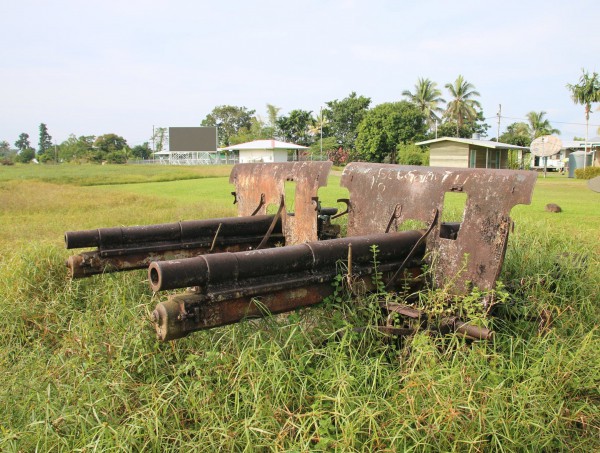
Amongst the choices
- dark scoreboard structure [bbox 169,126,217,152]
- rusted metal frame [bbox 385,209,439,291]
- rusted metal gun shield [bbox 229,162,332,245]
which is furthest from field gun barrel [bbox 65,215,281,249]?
dark scoreboard structure [bbox 169,126,217,152]

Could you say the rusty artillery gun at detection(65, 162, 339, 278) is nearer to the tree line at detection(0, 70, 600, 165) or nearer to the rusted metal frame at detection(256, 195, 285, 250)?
the rusted metal frame at detection(256, 195, 285, 250)

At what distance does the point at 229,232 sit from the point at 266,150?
172 ft

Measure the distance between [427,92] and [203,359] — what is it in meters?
66.8

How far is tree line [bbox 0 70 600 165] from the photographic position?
51688 millimetres

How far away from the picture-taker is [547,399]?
10.2ft

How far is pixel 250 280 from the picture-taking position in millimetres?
3139

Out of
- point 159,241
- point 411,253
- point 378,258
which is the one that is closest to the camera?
point 378,258

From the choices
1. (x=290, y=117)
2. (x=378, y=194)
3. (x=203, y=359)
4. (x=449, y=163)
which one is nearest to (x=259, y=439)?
(x=203, y=359)

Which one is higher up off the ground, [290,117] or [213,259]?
[290,117]

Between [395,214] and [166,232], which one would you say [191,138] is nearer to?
[166,232]

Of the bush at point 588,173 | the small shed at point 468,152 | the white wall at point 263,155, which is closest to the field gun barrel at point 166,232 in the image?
the small shed at point 468,152

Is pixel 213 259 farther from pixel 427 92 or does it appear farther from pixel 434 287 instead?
pixel 427 92

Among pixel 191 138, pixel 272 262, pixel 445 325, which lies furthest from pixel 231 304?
pixel 191 138

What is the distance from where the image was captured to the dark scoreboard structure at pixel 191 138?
74312mm
